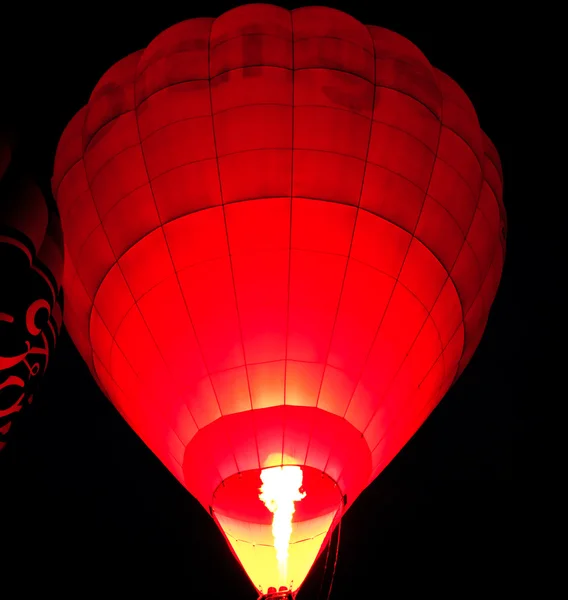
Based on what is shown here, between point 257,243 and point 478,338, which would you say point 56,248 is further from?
point 478,338

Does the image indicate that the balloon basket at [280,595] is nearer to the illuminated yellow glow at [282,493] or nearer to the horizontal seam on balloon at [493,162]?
the illuminated yellow glow at [282,493]

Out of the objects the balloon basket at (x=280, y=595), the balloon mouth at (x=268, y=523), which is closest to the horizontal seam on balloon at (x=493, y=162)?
the balloon mouth at (x=268, y=523)

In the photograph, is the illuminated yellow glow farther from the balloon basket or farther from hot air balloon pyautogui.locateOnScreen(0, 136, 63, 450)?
hot air balloon pyautogui.locateOnScreen(0, 136, 63, 450)

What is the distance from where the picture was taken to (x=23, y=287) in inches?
126

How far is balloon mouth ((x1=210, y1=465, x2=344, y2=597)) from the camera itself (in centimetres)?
364

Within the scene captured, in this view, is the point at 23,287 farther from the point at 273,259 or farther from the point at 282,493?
the point at 282,493

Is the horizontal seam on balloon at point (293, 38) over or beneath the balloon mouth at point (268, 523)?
over

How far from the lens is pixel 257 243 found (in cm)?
370

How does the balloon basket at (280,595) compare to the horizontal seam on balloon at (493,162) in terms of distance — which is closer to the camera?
the balloon basket at (280,595)

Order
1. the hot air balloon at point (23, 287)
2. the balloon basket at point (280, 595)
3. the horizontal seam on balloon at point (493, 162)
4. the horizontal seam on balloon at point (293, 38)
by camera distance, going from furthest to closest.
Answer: the horizontal seam on balloon at point (493, 162), the horizontal seam on balloon at point (293, 38), the balloon basket at point (280, 595), the hot air balloon at point (23, 287)

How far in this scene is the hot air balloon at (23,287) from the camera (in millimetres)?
3131

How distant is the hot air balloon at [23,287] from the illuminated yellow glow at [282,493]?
1167mm

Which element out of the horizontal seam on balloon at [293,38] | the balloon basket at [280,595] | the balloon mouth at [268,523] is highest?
the horizontal seam on balloon at [293,38]

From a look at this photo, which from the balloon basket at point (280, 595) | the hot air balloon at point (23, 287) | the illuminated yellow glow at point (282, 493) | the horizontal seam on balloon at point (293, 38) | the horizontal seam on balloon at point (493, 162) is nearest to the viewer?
the hot air balloon at point (23, 287)
